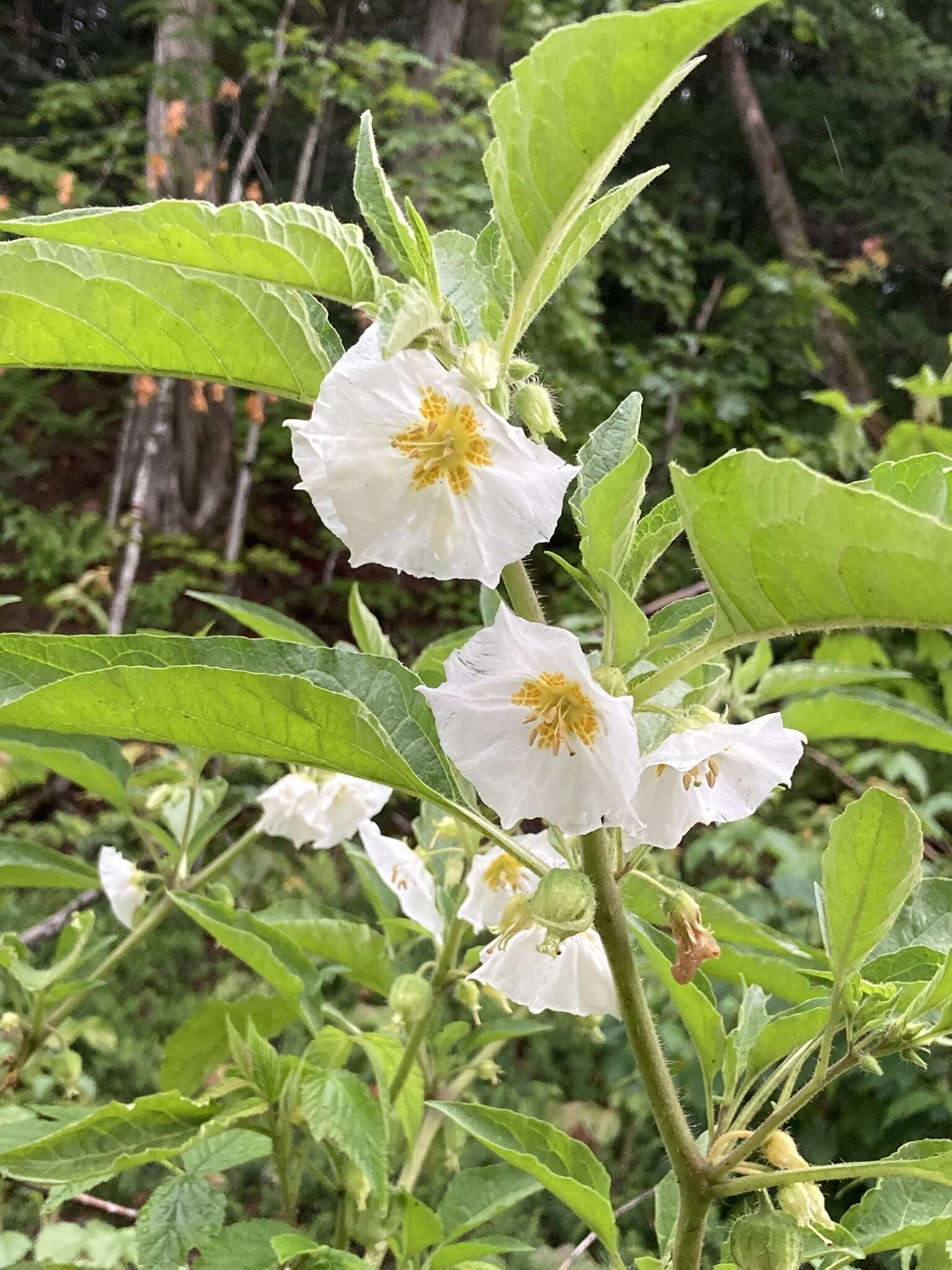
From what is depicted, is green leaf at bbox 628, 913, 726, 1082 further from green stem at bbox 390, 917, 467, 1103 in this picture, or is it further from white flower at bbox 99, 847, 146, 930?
white flower at bbox 99, 847, 146, 930

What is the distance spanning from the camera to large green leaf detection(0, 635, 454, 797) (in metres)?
0.39

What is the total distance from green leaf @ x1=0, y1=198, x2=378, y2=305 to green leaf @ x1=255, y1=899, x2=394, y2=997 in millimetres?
602

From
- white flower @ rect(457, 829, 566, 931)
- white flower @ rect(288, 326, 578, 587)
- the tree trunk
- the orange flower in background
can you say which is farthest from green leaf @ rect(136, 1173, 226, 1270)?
the tree trunk

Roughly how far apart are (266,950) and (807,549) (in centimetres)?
50

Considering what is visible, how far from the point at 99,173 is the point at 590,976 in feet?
17.3

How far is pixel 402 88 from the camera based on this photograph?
4.00 m

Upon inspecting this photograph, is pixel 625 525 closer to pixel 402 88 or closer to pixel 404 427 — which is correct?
pixel 404 427

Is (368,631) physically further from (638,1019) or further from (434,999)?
(638,1019)

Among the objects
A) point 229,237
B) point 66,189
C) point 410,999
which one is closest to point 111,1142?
point 410,999

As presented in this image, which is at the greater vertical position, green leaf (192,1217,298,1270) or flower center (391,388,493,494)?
flower center (391,388,493,494)

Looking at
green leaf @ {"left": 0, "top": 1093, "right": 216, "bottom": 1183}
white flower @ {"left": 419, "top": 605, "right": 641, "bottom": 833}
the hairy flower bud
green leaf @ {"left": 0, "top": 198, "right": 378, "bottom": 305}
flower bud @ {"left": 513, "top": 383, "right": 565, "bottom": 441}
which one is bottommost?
green leaf @ {"left": 0, "top": 1093, "right": 216, "bottom": 1183}

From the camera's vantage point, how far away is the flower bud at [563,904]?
42 cm

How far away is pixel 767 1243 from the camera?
0.49 meters

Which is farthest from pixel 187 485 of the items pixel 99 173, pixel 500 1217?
pixel 500 1217
